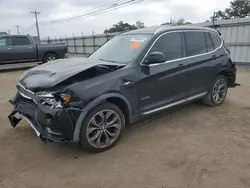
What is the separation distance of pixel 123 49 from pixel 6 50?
32.8 feet

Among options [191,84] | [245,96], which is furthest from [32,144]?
[245,96]

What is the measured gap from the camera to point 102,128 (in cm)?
330

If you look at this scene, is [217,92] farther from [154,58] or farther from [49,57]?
[49,57]

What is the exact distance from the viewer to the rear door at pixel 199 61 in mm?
4367

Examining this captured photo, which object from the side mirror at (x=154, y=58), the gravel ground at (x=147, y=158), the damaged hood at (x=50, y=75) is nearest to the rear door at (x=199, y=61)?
the gravel ground at (x=147, y=158)

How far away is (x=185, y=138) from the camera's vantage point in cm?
373

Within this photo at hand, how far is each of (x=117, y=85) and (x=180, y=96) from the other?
4.78 feet

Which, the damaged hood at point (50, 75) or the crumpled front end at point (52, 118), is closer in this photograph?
the crumpled front end at point (52, 118)

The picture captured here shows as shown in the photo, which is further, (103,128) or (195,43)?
(195,43)

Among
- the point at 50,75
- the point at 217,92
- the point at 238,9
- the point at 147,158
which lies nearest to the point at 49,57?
the point at 217,92

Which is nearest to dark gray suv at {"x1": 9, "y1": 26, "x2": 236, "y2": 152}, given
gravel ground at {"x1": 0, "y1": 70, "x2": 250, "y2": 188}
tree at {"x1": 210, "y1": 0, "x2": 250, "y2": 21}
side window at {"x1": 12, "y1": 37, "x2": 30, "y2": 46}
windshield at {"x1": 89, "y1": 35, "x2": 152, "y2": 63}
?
windshield at {"x1": 89, "y1": 35, "x2": 152, "y2": 63}

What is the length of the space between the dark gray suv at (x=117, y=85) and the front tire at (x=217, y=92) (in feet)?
0.21

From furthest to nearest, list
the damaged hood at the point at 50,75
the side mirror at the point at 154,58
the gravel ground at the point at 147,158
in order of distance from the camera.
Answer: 1. the side mirror at the point at 154,58
2. the damaged hood at the point at 50,75
3. the gravel ground at the point at 147,158

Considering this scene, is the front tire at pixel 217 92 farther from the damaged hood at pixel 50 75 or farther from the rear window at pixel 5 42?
the rear window at pixel 5 42
